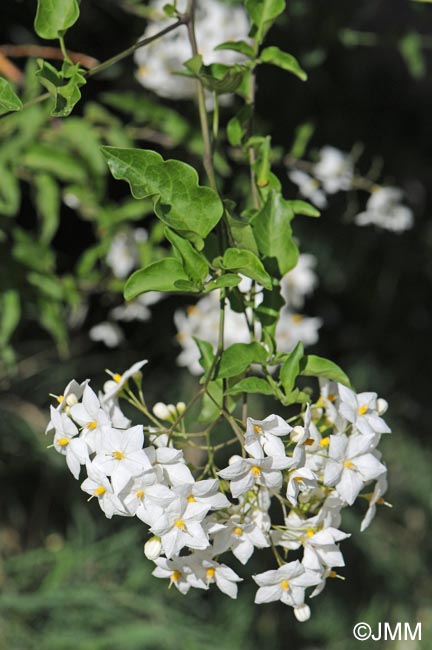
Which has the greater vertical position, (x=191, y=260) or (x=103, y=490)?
(x=191, y=260)

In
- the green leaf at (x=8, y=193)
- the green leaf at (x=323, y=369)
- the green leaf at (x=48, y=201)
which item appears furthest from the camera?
the green leaf at (x=48, y=201)

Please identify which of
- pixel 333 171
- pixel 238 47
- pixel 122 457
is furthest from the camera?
pixel 333 171

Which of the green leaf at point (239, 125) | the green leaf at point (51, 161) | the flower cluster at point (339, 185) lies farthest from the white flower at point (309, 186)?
the green leaf at point (239, 125)

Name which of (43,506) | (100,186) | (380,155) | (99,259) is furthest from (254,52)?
(43,506)

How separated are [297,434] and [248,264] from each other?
18cm

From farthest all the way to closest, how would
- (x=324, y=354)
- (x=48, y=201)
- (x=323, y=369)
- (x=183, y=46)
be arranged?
(x=324, y=354) < (x=183, y=46) < (x=48, y=201) < (x=323, y=369)

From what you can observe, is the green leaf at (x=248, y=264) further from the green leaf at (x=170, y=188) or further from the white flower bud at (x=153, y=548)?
the white flower bud at (x=153, y=548)

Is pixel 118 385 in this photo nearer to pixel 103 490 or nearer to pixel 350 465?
pixel 103 490

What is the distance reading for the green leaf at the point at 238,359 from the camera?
0.83 metres

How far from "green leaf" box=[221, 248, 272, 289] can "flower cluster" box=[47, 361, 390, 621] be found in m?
0.14

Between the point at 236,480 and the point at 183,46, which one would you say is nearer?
the point at 236,480

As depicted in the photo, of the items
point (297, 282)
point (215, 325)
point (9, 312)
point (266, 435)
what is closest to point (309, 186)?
point (297, 282)

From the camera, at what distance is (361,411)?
82 cm

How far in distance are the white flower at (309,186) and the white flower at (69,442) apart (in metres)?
0.90
